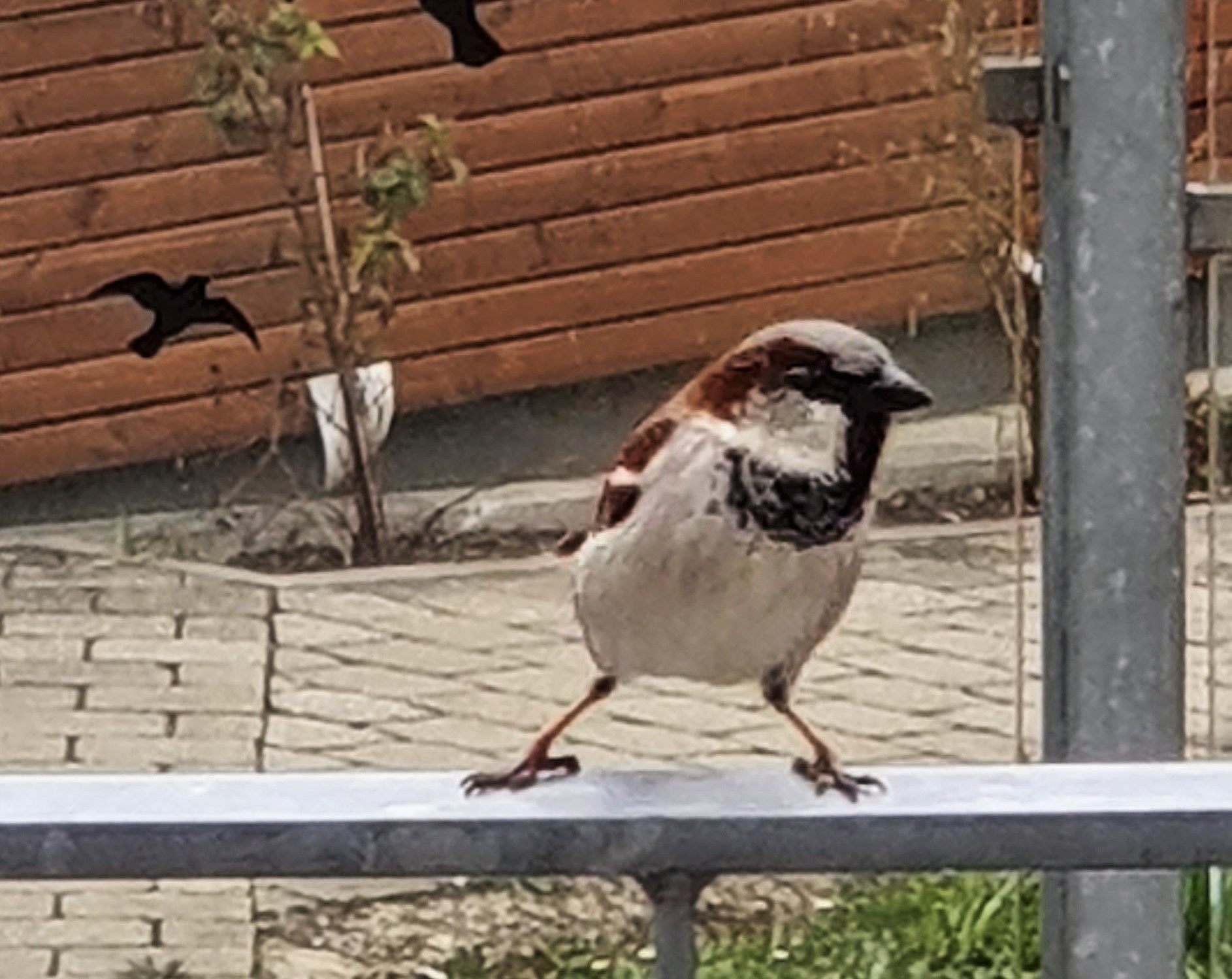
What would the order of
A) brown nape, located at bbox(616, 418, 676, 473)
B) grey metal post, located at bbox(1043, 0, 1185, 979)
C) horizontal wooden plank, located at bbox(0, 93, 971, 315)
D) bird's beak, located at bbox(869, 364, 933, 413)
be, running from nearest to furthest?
bird's beak, located at bbox(869, 364, 933, 413) < brown nape, located at bbox(616, 418, 676, 473) < grey metal post, located at bbox(1043, 0, 1185, 979) < horizontal wooden plank, located at bbox(0, 93, 971, 315)

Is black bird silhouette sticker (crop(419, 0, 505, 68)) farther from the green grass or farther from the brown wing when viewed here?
the brown wing

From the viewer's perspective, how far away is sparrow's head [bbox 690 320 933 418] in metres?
0.87

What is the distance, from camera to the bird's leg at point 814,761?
796 millimetres

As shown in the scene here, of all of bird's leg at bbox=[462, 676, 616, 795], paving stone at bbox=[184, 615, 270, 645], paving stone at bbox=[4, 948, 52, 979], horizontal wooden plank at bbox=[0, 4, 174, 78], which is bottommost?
paving stone at bbox=[4, 948, 52, 979]

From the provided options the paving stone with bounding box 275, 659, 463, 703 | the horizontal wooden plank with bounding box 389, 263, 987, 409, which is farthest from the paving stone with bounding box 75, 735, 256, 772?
the horizontal wooden plank with bounding box 389, 263, 987, 409

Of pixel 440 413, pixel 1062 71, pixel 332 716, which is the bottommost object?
pixel 332 716

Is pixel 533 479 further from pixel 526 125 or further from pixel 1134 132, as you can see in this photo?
pixel 1134 132

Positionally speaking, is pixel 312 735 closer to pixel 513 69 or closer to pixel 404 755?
pixel 404 755

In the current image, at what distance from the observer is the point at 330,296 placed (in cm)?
396

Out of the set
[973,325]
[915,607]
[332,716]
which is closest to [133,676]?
[332,716]

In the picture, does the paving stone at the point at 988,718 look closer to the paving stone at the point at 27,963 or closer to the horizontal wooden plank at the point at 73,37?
the paving stone at the point at 27,963

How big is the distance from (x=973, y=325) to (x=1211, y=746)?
4.24 feet

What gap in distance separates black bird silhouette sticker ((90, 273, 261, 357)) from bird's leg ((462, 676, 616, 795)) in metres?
2.09

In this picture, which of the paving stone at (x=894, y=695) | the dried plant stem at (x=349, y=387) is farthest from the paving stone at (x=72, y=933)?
the dried plant stem at (x=349, y=387)
